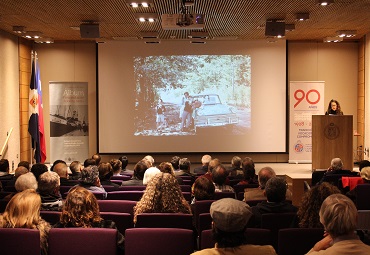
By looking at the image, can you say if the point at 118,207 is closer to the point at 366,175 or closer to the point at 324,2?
the point at 366,175

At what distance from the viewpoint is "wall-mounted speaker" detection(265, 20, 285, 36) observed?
11579 mm

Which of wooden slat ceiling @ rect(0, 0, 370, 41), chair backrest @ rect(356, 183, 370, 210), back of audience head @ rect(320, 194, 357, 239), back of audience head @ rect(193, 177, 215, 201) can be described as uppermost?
wooden slat ceiling @ rect(0, 0, 370, 41)

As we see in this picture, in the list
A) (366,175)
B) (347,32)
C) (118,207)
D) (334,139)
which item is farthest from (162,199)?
(347,32)

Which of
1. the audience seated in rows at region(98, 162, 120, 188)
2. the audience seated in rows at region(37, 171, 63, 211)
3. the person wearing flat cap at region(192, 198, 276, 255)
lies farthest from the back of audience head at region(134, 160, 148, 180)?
the person wearing flat cap at region(192, 198, 276, 255)

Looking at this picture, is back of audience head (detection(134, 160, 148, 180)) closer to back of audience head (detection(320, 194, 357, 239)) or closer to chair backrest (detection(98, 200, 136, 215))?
chair backrest (detection(98, 200, 136, 215))

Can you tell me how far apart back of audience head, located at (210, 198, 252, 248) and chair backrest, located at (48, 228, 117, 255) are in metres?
1.16

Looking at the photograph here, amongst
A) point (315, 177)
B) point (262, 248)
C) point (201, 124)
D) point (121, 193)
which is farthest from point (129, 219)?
point (201, 124)

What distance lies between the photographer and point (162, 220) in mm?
4227

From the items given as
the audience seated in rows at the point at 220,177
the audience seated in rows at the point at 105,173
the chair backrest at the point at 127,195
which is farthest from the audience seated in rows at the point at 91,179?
the audience seated in rows at the point at 220,177

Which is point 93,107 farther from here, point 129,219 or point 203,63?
point 129,219

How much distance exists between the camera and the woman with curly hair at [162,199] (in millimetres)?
4633

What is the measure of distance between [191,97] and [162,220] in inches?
411

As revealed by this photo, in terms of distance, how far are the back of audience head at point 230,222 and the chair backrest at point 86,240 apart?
116cm

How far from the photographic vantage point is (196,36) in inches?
502
